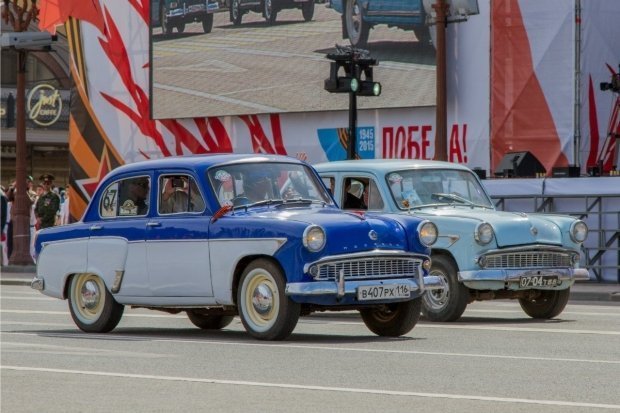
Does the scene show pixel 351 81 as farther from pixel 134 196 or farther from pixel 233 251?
pixel 233 251

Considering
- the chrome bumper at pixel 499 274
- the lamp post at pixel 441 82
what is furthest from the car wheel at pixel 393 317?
the lamp post at pixel 441 82

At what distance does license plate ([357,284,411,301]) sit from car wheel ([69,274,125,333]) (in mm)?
2724

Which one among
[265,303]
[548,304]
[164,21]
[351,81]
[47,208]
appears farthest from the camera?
[164,21]

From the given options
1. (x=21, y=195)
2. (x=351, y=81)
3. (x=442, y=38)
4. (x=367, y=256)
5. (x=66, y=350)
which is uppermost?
(x=442, y=38)

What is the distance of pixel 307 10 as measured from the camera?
3725 cm

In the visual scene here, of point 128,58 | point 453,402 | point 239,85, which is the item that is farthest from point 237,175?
point 128,58

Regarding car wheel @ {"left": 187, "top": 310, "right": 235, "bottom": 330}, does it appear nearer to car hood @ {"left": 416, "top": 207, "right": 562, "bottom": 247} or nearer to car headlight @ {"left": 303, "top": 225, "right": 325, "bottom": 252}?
car hood @ {"left": 416, "top": 207, "right": 562, "bottom": 247}

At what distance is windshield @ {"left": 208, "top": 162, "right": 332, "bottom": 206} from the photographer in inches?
568

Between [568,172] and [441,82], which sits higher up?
[441,82]

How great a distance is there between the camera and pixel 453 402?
9125 millimetres

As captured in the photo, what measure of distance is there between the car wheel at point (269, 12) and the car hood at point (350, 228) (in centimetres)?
2444

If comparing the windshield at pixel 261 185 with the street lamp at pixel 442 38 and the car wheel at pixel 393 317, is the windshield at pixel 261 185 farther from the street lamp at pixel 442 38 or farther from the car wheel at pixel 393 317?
the street lamp at pixel 442 38

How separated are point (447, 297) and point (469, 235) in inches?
27.1

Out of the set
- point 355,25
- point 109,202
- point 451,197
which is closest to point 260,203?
point 109,202
